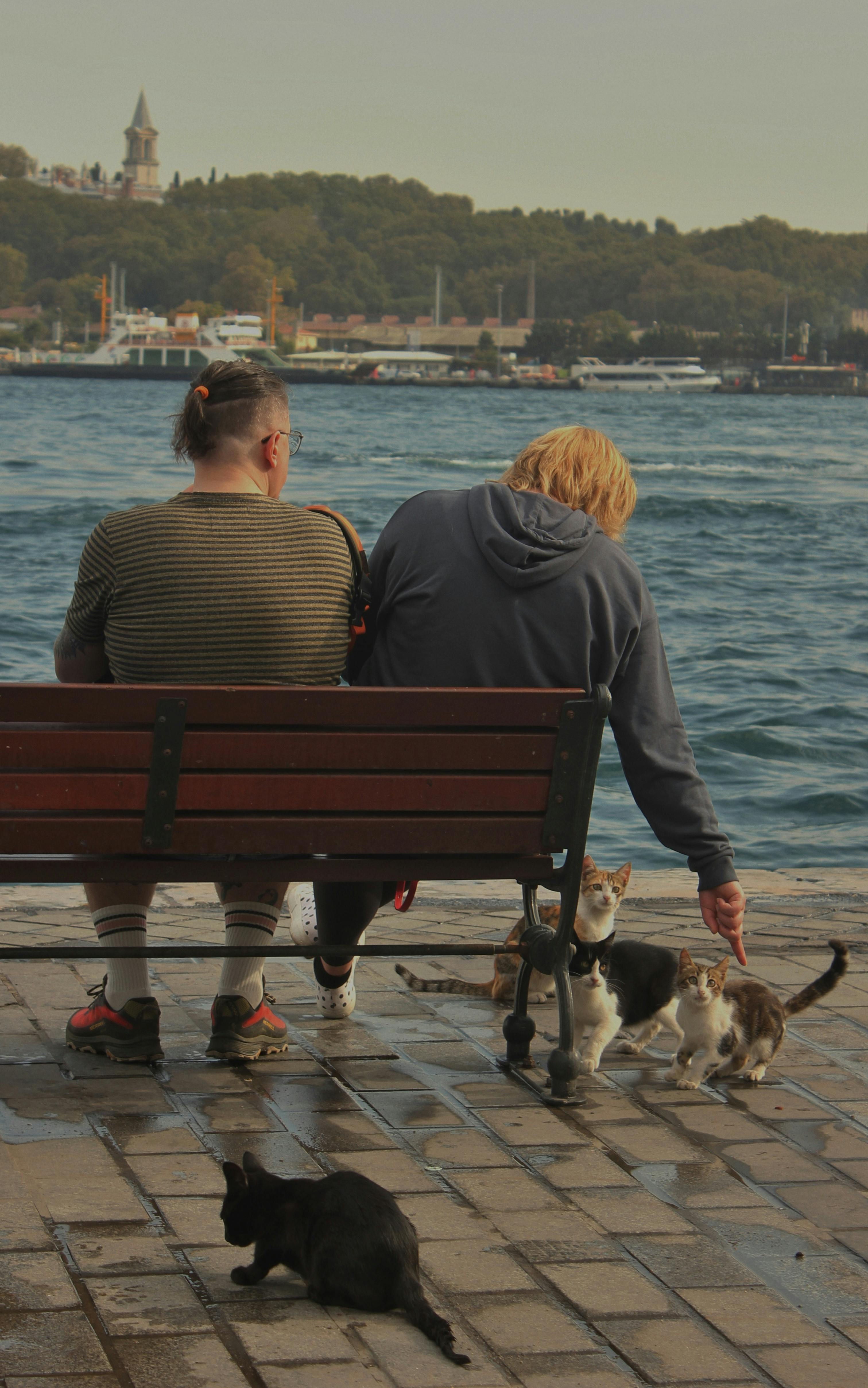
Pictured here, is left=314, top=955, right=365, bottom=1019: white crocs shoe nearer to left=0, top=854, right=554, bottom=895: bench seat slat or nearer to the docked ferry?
left=0, top=854, right=554, bottom=895: bench seat slat

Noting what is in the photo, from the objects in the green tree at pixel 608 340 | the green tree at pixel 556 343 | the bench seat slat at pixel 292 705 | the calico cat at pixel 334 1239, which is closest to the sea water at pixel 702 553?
the bench seat slat at pixel 292 705

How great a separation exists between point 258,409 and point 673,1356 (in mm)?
1911

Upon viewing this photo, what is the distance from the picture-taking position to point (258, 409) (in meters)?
3.22

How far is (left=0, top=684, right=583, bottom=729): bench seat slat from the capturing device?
273 cm

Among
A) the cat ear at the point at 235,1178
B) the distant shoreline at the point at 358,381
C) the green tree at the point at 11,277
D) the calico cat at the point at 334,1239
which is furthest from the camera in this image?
the green tree at the point at 11,277

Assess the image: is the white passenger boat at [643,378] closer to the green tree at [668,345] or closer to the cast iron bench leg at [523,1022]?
the green tree at [668,345]

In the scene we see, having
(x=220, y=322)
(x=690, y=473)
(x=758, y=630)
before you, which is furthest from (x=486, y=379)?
(x=758, y=630)

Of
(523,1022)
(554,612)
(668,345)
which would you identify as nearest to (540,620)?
(554,612)

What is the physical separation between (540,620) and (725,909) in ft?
2.23

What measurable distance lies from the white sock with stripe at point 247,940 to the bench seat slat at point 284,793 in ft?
1.72

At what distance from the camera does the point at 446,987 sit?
13.0ft

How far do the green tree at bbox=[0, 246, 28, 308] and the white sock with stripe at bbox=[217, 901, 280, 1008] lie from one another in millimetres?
148903

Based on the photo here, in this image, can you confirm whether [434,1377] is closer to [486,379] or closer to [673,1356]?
[673,1356]

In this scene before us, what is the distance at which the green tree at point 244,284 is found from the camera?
142 meters
